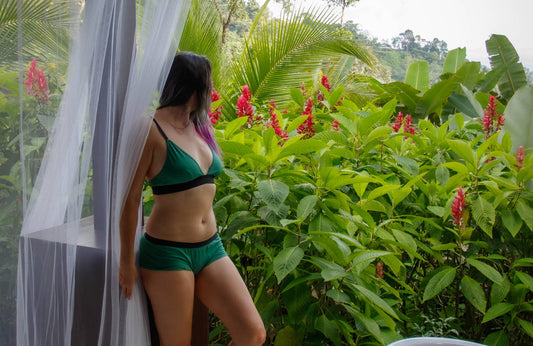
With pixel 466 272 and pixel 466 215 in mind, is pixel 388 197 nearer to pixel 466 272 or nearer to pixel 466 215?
pixel 466 215

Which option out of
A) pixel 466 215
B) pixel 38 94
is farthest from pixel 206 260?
pixel 466 215

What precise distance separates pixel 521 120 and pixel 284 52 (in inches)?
70.0

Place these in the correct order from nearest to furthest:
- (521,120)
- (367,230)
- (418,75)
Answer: (367,230)
(521,120)
(418,75)

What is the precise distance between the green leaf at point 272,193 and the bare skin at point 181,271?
15cm

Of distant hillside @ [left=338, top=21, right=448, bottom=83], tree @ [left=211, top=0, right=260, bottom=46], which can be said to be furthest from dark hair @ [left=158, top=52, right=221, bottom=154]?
tree @ [left=211, top=0, right=260, bottom=46]

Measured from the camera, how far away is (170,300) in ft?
3.91

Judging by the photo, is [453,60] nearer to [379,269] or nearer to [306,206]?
[379,269]

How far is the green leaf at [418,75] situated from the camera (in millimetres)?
4473

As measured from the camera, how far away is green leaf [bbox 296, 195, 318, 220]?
4.37 ft

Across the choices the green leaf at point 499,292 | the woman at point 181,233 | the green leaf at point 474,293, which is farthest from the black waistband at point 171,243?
the green leaf at point 499,292

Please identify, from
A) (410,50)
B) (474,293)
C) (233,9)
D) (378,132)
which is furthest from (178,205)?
(233,9)

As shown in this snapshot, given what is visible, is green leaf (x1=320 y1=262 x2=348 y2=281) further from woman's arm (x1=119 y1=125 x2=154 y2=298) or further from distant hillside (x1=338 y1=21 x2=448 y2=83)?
distant hillside (x1=338 y1=21 x2=448 y2=83)

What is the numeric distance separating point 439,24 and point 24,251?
713 centimetres

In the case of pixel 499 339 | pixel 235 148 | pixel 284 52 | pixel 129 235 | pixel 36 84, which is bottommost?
pixel 499 339
